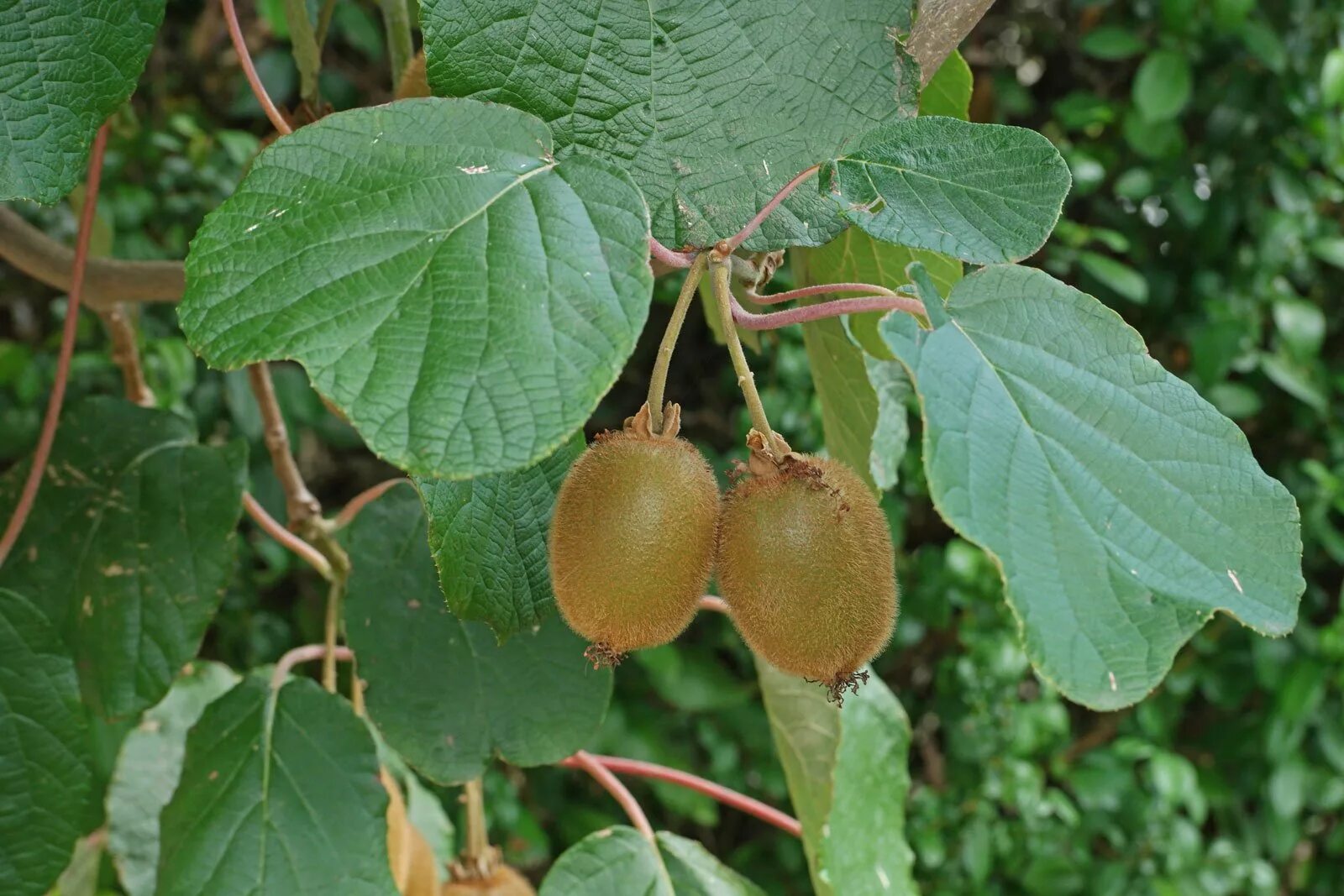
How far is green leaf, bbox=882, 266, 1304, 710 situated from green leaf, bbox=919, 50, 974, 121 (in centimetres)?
29

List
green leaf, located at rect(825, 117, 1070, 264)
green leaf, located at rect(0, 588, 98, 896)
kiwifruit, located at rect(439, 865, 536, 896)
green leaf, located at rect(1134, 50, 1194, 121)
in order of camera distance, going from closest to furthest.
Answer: green leaf, located at rect(825, 117, 1070, 264) < green leaf, located at rect(0, 588, 98, 896) < kiwifruit, located at rect(439, 865, 536, 896) < green leaf, located at rect(1134, 50, 1194, 121)

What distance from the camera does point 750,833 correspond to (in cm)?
208

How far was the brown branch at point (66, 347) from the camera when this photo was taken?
30.1 inches

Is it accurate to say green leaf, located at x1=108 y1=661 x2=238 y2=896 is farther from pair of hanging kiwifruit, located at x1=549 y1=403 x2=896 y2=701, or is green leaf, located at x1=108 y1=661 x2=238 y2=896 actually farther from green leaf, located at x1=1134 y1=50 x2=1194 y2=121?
green leaf, located at x1=1134 y1=50 x2=1194 y2=121

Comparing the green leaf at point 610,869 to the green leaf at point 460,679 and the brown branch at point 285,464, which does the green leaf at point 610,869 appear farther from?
the brown branch at point 285,464

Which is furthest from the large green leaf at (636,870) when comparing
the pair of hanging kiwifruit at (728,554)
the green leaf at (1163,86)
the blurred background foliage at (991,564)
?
the green leaf at (1163,86)

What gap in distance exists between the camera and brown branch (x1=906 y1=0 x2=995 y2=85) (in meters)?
0.61

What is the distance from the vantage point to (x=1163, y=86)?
187 cm

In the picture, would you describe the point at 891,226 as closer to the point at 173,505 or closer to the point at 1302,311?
the point at 173,505

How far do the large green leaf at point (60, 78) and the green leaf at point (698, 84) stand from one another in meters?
0.18

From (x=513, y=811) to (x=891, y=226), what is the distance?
1371 mm

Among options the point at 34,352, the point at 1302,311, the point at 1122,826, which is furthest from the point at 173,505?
the point at 1302,311

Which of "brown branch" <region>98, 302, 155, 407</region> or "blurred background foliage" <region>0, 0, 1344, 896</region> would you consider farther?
"blurred background foliage" <region>0, 0, 1344, 896</region>

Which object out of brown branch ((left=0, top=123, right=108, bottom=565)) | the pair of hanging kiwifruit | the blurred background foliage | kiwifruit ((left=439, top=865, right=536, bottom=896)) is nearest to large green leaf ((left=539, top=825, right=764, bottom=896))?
kiwifruit ((left=439, top=865, right=536, bottom=896))
